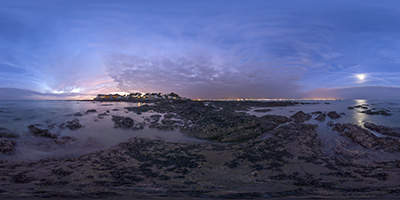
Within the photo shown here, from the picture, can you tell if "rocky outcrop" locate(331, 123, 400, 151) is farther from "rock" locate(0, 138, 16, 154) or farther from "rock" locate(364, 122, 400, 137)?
"rock" locate(0, 138, 16, 154)

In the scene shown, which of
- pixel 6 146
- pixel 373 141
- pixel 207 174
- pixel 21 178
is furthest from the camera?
pixel 373 141

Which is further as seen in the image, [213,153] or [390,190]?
[213,153]

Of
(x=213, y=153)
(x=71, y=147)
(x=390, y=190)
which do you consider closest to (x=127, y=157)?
(x=213, y=153)

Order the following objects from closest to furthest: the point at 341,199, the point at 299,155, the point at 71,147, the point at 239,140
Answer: the point at 341,199 < the point at 299,155 < the point at 71,147 < the point at 239,140

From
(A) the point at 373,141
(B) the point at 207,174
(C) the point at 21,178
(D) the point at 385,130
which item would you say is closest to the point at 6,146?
(C) the point at 21,178

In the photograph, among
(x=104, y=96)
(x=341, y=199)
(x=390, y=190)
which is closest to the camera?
(x=341, y=199)

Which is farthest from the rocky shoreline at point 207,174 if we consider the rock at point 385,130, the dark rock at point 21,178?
the rock at point 385,130

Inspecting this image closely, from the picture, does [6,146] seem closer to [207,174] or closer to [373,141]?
[207,174]

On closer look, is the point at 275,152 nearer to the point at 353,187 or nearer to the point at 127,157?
the point at 353,187

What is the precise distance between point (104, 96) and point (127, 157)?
147m

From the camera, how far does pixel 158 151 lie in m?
7.40

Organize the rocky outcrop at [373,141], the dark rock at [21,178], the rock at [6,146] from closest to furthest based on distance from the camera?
the dark rock at [21,178], the rock at [6,146], the rocky outcrop at [373,141]

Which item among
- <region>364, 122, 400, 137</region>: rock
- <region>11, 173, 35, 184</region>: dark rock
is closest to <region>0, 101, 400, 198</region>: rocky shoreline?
<region>11, 173, 35, 184</region>: dark rock

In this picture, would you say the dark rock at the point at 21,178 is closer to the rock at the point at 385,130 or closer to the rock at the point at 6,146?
the rock at the point at 6,146
